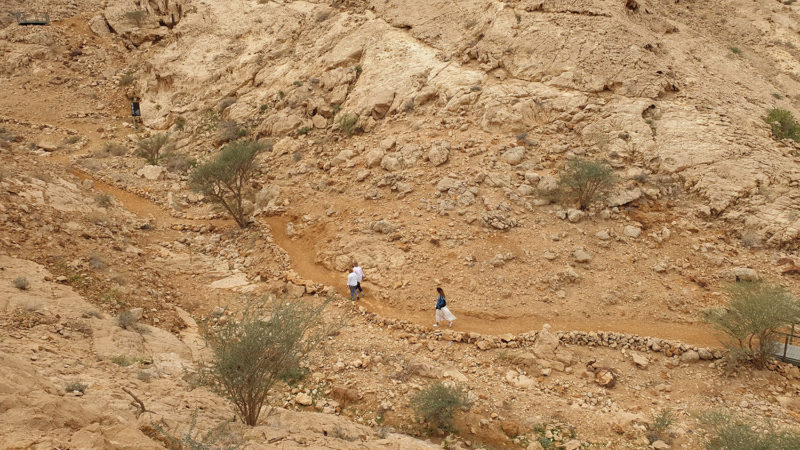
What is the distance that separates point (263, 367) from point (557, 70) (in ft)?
41.0

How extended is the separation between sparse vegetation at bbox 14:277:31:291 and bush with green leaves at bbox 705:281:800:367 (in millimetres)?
12364

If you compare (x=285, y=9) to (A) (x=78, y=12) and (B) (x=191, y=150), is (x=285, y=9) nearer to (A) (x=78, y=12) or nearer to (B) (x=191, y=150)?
(B) (x=191, y=150)

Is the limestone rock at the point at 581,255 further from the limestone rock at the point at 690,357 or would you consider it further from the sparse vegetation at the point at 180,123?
the sparse vegetation at the point at 180,123

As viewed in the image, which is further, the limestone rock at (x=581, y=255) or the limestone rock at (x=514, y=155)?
the limestone rock at (x=514, y=155)

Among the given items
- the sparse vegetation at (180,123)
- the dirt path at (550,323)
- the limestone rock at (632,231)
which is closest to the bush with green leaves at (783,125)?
the limestone rock at (632,231)

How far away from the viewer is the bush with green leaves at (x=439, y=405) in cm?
688

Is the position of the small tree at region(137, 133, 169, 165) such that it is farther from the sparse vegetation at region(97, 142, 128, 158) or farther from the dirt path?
the dirt path

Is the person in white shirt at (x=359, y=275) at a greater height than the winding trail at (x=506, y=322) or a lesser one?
greater

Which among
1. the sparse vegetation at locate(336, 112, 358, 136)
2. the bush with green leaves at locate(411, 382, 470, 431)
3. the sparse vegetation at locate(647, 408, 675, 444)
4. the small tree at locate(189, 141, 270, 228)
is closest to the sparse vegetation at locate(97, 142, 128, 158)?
the small tree at locate(189, 141, 270, 228)

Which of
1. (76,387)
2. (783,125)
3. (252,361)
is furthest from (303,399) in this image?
(783,125)

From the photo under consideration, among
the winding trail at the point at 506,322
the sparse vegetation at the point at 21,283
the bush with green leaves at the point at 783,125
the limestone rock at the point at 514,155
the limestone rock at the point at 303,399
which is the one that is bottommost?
the winding trail at the point at 506,322

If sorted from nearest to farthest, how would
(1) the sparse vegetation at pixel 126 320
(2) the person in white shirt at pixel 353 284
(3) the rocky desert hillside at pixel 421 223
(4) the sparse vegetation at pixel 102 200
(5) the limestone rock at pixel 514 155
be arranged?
(3) the rocky desert hillside at pixel 421 223 → (1) the sparse vegetation at pixel 126 320 → (2) the person in white shirt at pixel 353 284 → (5) the limestone rock at pixel 514 155 → (4) the sparse vegetation at pixel 102 200

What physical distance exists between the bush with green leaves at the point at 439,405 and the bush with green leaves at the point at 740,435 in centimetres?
358

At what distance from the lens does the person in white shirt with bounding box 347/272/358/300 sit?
1015 cm
